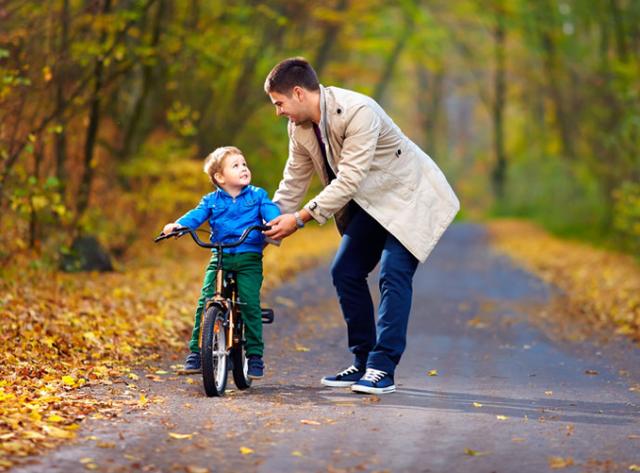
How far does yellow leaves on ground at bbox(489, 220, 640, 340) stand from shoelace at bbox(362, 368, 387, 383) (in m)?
4.19

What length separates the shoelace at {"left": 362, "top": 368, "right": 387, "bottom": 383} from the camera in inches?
273

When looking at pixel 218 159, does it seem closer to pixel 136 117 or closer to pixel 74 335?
pixel 74 335

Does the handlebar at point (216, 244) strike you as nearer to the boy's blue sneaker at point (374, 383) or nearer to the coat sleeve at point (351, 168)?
the coat sleeve at point (351, 168)

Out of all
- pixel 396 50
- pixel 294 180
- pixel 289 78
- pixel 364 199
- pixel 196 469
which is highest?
pixel 396 50

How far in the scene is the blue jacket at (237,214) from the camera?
7023 millimetres

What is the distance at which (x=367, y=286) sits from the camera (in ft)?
23.5

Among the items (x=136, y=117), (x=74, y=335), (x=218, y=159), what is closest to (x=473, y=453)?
(x=218, y=159)

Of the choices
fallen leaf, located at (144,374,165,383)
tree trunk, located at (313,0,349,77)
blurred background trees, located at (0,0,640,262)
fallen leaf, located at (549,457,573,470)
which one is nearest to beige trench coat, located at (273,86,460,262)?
fallen leaf, located at (144,374,165,383)

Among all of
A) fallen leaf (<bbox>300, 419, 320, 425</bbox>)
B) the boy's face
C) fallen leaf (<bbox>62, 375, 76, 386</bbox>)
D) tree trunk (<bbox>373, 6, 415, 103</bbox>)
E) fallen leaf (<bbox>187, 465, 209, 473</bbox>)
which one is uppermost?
tree trunk (<bbox>373, 6, 415, 103</bbox>)

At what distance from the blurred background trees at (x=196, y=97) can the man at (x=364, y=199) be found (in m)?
3.58

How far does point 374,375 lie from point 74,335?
112 inches

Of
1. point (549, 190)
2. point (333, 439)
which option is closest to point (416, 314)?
point (333, 439)

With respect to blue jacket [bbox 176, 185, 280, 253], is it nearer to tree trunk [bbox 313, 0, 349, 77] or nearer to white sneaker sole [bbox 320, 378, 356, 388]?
white sneaker sole [bbox 320, 378, 356, 388]

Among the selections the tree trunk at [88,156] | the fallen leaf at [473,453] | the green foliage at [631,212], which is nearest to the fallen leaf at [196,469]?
the fallen leaf at [473,453]
